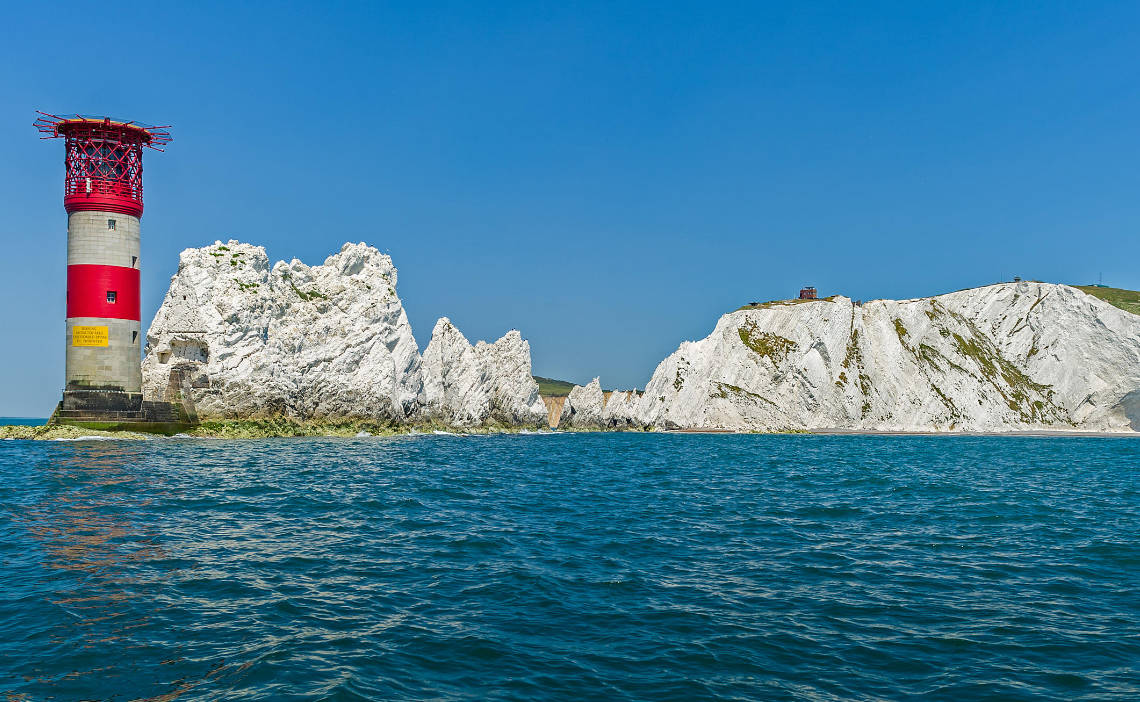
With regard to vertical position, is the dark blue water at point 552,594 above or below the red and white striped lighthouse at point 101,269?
below

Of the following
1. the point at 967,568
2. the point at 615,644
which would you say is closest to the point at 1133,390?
the point at 967,568

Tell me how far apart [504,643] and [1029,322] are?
556 ft

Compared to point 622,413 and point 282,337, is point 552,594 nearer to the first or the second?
point 282,337

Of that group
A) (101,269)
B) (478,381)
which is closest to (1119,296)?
(478,381)

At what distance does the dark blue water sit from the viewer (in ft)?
30.7

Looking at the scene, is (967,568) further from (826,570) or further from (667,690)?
(667,690)

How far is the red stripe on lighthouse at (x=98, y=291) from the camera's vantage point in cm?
5928

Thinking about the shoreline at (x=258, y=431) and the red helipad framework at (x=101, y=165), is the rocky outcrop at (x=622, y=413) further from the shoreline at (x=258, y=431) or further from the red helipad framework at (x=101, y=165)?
the red helipad framework at (x=101, y=165)

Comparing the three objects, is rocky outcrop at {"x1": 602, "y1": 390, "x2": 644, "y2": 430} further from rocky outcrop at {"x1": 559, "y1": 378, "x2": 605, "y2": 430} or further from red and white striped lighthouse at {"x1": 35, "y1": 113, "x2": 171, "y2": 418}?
red and white striped lighthouse at {"x1": 35, "y1": 113, "x2": 171, "y2": 418}

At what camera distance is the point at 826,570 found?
16.0 m

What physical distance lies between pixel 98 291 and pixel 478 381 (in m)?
60.5

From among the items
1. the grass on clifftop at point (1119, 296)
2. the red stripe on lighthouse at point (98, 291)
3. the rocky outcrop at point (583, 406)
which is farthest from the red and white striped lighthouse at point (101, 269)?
the grass on clifftop at point (1119, 296)

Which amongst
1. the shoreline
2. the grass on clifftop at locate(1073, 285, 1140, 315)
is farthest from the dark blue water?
the grass on clifftop at locate(1073, 285, 1140, 315)

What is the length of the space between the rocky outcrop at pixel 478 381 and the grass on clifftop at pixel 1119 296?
430 feet
